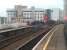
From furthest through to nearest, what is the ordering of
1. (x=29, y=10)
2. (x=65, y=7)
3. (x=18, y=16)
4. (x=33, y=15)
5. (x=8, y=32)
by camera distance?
(x=29, y=10)
(x=33, y=15)
(x=18, y=16)
(x=8, y=32)
(x=65, y=7)

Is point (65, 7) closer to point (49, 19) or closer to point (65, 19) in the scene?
point (65, 19)

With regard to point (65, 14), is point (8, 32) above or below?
below

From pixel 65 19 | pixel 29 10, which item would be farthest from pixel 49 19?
pixel 65 19

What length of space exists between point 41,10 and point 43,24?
20.8 feet

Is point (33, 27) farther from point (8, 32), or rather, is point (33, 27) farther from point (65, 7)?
point (65, 7)

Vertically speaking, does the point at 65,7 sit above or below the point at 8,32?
above

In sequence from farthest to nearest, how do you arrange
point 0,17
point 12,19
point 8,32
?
point 12,19 < point 0,17 < point 8,32

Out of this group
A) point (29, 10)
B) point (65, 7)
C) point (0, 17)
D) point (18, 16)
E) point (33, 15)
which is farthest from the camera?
point (29, 10)

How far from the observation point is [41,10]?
255 ft

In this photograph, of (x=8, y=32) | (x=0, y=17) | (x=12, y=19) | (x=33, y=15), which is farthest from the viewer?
(x=33, y=15)

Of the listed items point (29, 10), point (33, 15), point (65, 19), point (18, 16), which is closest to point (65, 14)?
point (65, 19)

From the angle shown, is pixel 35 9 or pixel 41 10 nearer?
pixel 35 9

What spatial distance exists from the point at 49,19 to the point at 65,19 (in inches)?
2193

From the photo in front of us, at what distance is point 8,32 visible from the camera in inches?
1448
